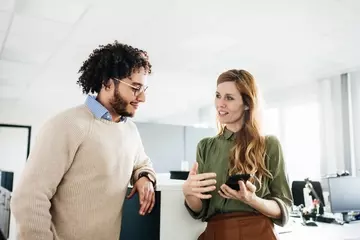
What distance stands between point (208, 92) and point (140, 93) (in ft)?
15.0

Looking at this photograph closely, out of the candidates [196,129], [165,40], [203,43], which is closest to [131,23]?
[165,40]

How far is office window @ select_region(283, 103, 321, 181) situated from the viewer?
16.1 ft

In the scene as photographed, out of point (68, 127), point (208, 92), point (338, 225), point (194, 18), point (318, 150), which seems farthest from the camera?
point (208, 92)

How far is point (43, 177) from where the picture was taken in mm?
1002

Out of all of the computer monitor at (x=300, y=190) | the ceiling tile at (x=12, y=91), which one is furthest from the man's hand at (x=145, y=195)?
the ceiling tile at (x=12, y=91)

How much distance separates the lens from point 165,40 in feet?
11.0

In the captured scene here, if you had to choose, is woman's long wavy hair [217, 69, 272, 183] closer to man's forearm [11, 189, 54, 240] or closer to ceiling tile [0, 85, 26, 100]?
man's forearm [11, 189, 54, 240]

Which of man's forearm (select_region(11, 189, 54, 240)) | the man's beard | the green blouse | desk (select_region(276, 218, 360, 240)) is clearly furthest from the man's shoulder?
desk (select_region(276, 218, 360, 240))

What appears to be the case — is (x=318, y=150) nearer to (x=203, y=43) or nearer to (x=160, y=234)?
(x=203, y=43)

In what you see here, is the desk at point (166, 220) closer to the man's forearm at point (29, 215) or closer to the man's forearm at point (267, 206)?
the man's forearm at point (267, 206)

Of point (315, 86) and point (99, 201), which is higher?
point (315, 86)

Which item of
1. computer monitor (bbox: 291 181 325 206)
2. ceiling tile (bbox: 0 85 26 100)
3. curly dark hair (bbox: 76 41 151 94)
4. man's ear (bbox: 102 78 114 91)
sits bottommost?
computer monitor (bbox: 291 181 325 206)

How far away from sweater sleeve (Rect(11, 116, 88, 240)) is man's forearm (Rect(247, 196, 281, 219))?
23.8 inches

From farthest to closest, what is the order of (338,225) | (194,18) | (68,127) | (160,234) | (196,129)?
(196,129) → (194,18) → (338,225) → (160,234) → (68,127)
